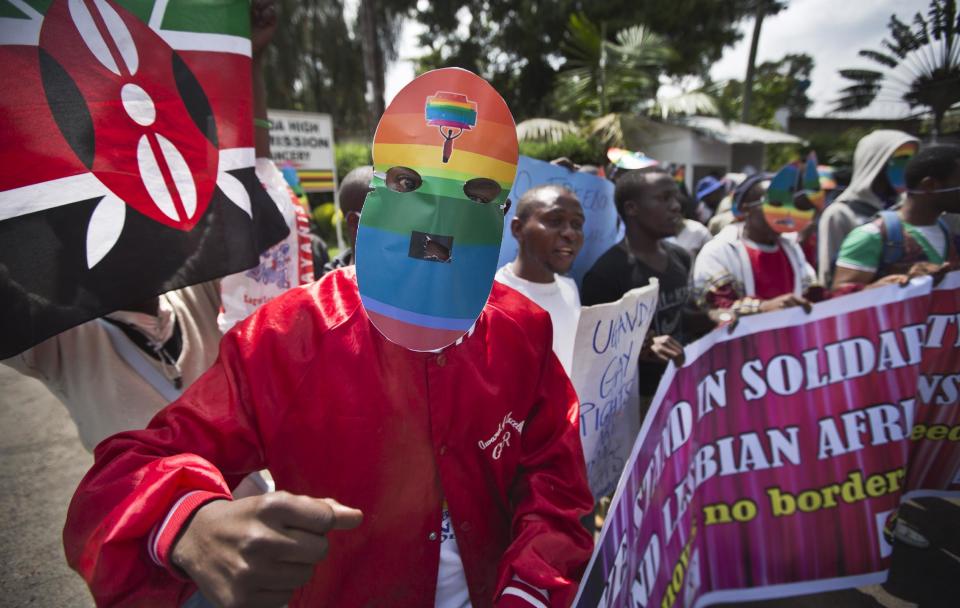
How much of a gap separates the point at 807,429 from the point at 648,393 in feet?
2.36

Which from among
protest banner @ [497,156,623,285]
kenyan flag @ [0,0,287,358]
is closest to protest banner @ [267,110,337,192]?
protest banner @ [497,156,623,285]

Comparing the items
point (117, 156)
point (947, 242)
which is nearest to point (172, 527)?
point (117, 156)

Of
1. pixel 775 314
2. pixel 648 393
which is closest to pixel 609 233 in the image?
pixel 648 393

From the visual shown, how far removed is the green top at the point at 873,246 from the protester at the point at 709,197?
4.27m

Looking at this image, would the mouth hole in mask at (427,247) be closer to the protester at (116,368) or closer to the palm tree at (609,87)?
the protester at (116,368)

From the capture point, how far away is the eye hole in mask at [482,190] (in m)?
1.10

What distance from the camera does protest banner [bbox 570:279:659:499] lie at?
180 centimetres

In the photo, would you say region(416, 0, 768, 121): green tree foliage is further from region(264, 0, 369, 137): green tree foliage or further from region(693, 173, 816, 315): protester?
region(693, 173, 816, 315): protester

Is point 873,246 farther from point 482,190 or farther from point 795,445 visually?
point 482,190

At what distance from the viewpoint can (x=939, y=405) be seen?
8.48ft

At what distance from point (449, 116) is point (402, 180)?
0.17 meters

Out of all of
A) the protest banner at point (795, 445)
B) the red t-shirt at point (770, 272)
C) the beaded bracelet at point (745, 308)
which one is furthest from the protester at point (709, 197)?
the beaded bracelet at point (745, 308)

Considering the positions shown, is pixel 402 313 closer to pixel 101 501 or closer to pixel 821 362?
pixel 101 501

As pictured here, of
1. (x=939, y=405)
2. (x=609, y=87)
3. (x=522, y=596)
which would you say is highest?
(x=609, y=87)
